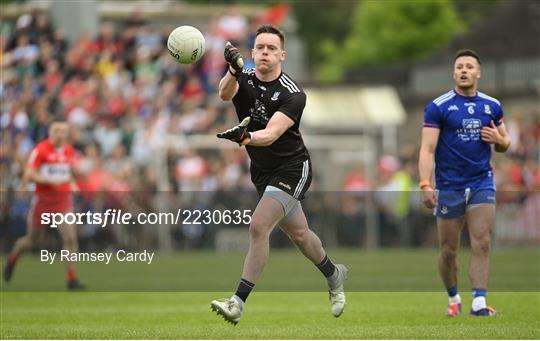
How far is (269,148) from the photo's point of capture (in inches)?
496

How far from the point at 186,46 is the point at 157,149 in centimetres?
1681

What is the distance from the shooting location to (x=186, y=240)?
27.5 meters

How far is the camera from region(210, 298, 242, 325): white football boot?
464 inches

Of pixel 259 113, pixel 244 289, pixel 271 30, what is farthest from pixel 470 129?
pixel 244 289

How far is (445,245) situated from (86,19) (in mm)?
21142

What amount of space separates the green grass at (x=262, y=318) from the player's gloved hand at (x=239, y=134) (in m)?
1.76

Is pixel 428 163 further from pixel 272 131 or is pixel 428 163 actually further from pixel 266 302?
pixel 266 302

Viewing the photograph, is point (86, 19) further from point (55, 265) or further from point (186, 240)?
point (55, 265)

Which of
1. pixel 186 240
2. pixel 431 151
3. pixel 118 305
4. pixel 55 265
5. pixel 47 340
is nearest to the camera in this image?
pixel 47 340

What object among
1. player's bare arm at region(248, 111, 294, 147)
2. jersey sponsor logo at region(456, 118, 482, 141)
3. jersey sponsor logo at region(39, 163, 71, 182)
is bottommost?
jersey sponsor logo at region(39, 163, 71, 182)

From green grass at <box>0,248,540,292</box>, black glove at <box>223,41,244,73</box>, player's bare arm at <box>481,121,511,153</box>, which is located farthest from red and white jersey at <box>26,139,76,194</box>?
black glove at <box>223,41,244,73</box>

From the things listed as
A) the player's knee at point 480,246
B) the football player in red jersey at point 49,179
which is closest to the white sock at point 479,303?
the player's knee at point 480,246

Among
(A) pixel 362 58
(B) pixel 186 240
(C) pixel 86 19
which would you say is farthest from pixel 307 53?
(B) pixel 186 240

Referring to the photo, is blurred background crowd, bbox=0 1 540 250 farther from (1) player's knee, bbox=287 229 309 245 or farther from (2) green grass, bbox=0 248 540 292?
(1) player's knee, bbox=287 229 309 245
